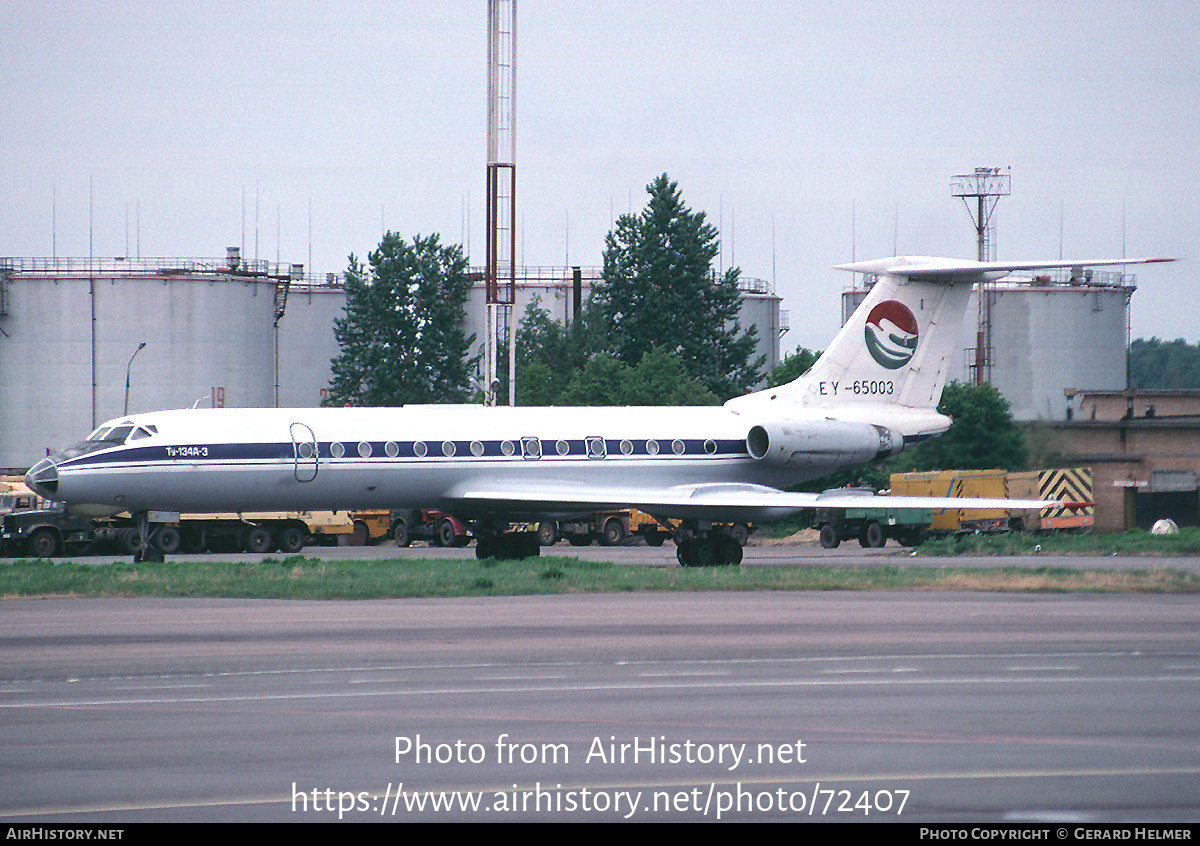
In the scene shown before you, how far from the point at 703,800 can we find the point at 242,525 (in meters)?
32.4

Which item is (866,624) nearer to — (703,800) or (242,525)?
(703,800)

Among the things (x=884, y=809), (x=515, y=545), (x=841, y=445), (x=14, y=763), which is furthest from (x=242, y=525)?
(x=884, y=809)

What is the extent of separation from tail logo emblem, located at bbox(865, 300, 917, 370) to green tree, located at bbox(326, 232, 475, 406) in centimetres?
4650

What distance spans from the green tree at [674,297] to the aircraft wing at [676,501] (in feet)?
169

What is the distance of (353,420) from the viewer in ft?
94.6

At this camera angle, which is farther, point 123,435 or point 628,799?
point 123,435

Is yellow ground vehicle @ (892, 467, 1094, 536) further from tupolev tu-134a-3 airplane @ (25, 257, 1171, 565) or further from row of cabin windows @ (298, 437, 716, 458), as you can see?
row of cabin windows @ (298, 437, 716, 458)

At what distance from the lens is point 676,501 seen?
28578 millimetres

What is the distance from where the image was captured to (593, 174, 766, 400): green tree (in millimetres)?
82625

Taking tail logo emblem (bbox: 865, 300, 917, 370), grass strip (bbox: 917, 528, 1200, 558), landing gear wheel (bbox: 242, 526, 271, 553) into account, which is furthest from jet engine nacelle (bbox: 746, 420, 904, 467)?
landing gear wheel (bbox: 242, 526, 271, 553)

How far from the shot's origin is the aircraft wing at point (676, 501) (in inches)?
1096

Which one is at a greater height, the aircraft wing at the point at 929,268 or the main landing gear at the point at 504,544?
the aircraft wing at the point at 929,268

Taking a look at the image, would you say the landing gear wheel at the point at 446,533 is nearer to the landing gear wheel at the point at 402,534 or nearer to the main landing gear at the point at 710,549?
the landing gear wheel at the point at 402,534

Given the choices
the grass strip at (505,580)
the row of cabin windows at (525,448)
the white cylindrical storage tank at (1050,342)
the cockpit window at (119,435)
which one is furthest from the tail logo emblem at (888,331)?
the white cylindrical storage tank at (1050,342)
